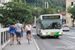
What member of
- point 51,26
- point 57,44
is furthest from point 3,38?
point 51,26

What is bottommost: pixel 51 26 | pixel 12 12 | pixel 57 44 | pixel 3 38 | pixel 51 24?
pixel 57 44

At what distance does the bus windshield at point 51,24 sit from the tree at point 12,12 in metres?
13.0

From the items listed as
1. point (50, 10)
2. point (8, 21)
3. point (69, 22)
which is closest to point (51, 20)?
point (8, 21)

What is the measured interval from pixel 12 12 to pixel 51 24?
53.0 feet

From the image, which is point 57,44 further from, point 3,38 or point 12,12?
point 12,12

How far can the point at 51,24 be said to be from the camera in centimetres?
2027

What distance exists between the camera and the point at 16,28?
13.1 m

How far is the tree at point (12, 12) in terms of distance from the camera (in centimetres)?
3312

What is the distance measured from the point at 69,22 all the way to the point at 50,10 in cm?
2119

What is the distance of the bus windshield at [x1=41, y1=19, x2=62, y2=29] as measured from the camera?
20.3 meters

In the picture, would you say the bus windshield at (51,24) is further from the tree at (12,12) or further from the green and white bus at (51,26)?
the tree at (12,12)

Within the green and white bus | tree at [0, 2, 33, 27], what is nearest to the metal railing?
the green and white bus

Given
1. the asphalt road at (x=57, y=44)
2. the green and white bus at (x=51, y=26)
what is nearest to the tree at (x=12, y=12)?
the green and white bus at (x=51, y=26)

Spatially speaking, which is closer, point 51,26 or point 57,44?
point 57,44
